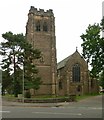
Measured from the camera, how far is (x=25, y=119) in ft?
58.4

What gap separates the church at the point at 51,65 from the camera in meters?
68.8

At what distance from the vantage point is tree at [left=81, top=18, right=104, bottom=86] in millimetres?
46912

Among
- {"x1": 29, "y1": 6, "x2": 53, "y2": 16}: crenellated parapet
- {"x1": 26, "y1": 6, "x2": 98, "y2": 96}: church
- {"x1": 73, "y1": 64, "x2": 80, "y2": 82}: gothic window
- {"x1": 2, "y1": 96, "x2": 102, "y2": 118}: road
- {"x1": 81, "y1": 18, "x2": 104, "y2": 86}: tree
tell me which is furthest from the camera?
{"x1": 73, "y1": 64, "x2": 80, "y2": 82}: gothic window

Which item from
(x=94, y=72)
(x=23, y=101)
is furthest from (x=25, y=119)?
(x=94, y=72)

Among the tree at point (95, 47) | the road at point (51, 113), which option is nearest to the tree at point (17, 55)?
the tree at point (95, 47)

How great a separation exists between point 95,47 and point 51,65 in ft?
73.4

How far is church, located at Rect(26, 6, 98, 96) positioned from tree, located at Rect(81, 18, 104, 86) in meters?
19.3

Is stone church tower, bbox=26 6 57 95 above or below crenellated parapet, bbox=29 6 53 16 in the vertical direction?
below

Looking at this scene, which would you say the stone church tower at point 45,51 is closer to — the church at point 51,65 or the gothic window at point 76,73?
the church at point 51,65

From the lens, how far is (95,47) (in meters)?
47.8

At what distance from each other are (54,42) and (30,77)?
1718 cm

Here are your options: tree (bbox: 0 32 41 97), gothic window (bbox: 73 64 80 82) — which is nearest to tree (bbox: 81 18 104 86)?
Result: tree (bbox: 0 32 41 97)

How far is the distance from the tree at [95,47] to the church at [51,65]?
1927cm

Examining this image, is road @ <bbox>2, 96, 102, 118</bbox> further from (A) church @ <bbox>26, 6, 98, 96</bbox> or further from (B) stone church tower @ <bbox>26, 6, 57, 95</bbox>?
(A) church @ <bbox>26, 6, 98, 96</bbox>
